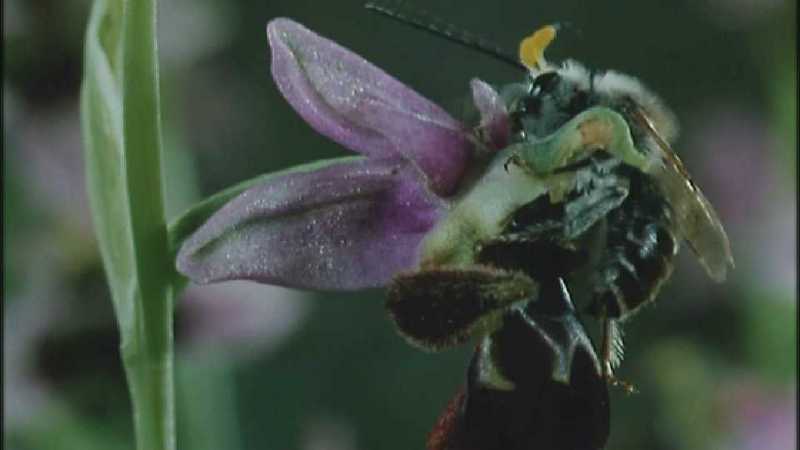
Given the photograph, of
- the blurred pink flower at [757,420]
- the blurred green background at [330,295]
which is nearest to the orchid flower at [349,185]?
the blurred green background at [330,295]

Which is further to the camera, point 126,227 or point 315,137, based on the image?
point 315,137

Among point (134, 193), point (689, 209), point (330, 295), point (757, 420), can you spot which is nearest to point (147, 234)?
point (134, 193)

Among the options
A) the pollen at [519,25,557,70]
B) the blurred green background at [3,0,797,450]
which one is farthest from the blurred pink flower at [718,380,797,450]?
the pollen at [519,25,557,70]

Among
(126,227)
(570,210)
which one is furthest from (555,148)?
(126,227)

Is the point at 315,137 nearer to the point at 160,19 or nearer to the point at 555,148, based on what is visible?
the point at 160,19

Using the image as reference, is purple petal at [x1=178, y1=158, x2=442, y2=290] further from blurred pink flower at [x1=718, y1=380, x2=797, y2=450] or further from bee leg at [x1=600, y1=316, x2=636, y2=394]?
blurred pink flower at [x1=718, y1=380, x2=797, y2=450]

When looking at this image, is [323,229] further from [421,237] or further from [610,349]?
Answer: [610,349]
